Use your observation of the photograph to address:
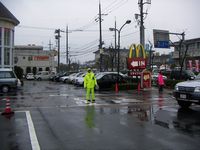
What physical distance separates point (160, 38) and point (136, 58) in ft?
49.7

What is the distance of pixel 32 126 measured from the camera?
411 inches

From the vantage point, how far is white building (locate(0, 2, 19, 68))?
37781 millimetres

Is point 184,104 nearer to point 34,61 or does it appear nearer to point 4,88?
point 4,88

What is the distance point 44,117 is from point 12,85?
14628 millimetres

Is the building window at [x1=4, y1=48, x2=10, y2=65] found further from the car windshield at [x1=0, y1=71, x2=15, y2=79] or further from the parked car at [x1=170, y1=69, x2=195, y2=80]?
the parked car at [x1=170, y1=69, x2=195, y2=80]

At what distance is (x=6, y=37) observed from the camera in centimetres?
3894

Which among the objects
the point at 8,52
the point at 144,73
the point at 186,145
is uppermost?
the point at 8,52

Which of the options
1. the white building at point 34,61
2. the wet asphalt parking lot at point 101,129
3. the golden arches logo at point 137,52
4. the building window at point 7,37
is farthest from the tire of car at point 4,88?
the white building at point 34,61

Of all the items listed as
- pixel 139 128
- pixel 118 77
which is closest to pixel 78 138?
pixel 139 128

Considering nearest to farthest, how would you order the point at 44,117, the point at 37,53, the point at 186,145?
the point at 186,145 → the point at 44,117 → the point at 37,53

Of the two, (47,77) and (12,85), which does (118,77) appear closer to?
(12,85)

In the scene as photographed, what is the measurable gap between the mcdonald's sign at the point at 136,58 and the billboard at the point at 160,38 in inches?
547

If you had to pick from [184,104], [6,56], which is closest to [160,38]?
[6,56]

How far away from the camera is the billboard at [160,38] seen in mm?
42775
